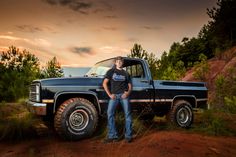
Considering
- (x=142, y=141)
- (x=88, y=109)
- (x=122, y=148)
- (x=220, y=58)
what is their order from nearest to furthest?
(x=122, y=148) < (x=142, y=141) < (x=88, y=109) < (x=220, y=58)

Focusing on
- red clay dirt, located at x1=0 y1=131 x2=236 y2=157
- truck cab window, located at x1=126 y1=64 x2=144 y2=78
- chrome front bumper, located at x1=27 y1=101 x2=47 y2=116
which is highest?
truck cab window, located at x1=126 y1=64 x2=144 y2=78

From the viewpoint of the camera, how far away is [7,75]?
98.6ft

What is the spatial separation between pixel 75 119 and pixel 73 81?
35.5 inches

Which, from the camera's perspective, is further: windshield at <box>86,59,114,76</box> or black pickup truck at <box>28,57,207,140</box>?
windshield at <box>86,59,114,76</box>

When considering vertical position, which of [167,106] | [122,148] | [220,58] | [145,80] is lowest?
[122,148]

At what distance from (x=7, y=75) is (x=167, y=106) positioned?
24818 millimetres

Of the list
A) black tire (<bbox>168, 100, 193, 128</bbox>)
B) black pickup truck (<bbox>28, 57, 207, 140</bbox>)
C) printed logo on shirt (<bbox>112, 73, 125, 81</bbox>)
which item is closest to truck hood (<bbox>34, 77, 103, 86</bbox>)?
black pickup truck (<bbox>28, 57, 207, 140</bbox>)

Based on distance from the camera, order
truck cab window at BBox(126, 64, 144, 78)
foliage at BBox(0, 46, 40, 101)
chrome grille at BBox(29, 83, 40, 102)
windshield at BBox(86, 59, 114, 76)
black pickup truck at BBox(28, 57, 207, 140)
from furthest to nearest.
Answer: foliage at BBox(0, 46, 40, 101)
truck cab window at BBox(126, 64, 144, 78)
windshield at BBox(86, 59, 114, 76)
chrome grille at BBox(29, 83, 40, 102)
black pickup truck at BBox(28, 57, 207, 140)

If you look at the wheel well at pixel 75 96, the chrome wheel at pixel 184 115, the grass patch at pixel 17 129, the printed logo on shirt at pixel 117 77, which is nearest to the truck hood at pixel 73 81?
the wheel well at pixel 75 96

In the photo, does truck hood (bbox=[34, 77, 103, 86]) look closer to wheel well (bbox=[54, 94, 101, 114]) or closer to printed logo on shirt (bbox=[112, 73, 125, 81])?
wheel well (bbox=[54, 94, 101, 114])

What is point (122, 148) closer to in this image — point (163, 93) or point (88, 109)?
point (88, 109)

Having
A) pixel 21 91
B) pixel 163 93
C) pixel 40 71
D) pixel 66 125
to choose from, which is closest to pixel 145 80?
pixel 163 93

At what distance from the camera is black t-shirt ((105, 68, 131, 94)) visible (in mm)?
6684

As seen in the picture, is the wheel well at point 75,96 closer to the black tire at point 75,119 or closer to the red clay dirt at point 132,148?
the black tire at point 75,119
